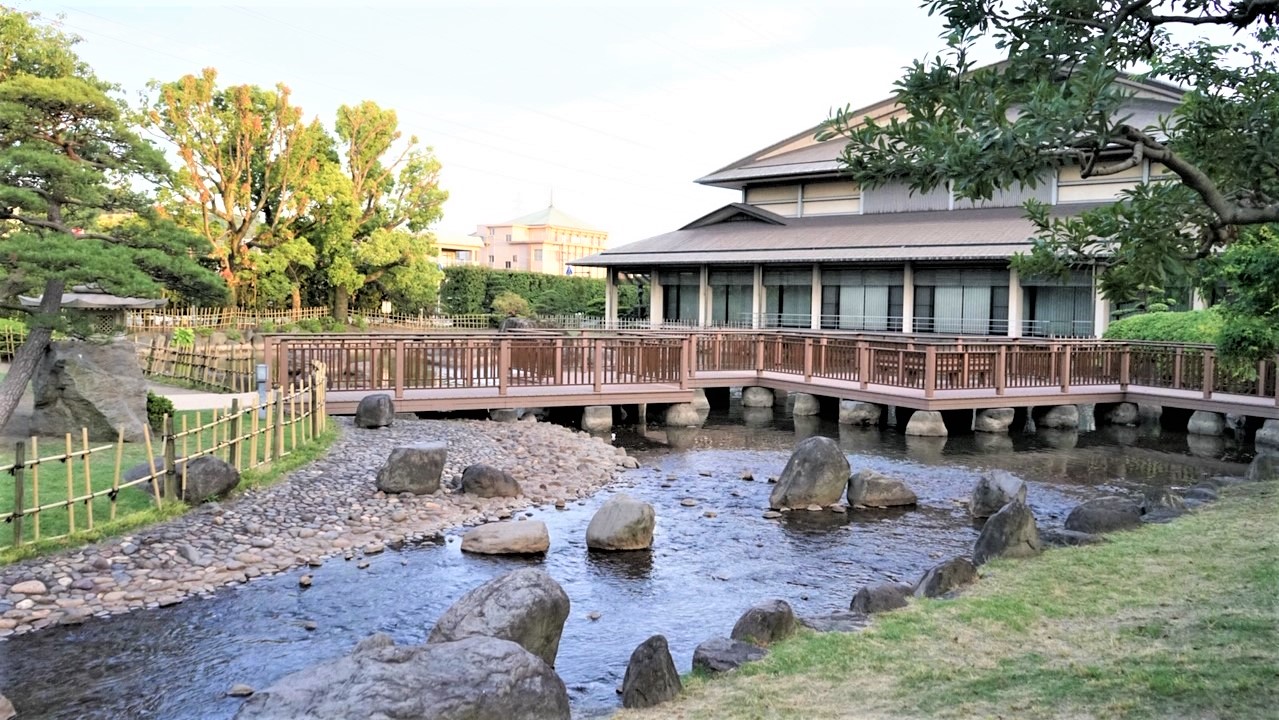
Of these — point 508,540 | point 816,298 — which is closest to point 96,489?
point 508,540

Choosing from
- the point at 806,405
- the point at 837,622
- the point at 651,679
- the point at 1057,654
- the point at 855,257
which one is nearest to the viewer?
the point at 651,679

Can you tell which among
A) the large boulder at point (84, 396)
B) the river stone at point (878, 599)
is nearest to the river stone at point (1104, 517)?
the river stone at point (878, 599)

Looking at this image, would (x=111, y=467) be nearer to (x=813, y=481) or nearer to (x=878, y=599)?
(x=813, y=481)

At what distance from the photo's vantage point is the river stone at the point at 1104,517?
33.8 ft

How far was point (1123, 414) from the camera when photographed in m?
21.5

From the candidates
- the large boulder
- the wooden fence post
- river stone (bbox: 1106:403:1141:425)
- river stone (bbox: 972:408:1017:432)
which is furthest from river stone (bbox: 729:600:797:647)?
river stone (bbox: 1106:403:1141:425)

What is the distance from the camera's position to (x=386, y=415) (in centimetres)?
1563

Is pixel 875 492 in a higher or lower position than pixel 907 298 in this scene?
lower

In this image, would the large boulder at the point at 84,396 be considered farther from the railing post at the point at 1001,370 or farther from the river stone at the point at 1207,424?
the river stone at the point at 1207,424

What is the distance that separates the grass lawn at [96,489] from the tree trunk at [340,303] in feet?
94.9

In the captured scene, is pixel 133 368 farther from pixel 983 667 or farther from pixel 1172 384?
pixel 1172 384

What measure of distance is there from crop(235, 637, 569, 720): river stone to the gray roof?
23.6 m

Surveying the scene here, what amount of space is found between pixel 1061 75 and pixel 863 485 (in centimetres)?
781

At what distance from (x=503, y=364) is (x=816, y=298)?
1753 centimetres
